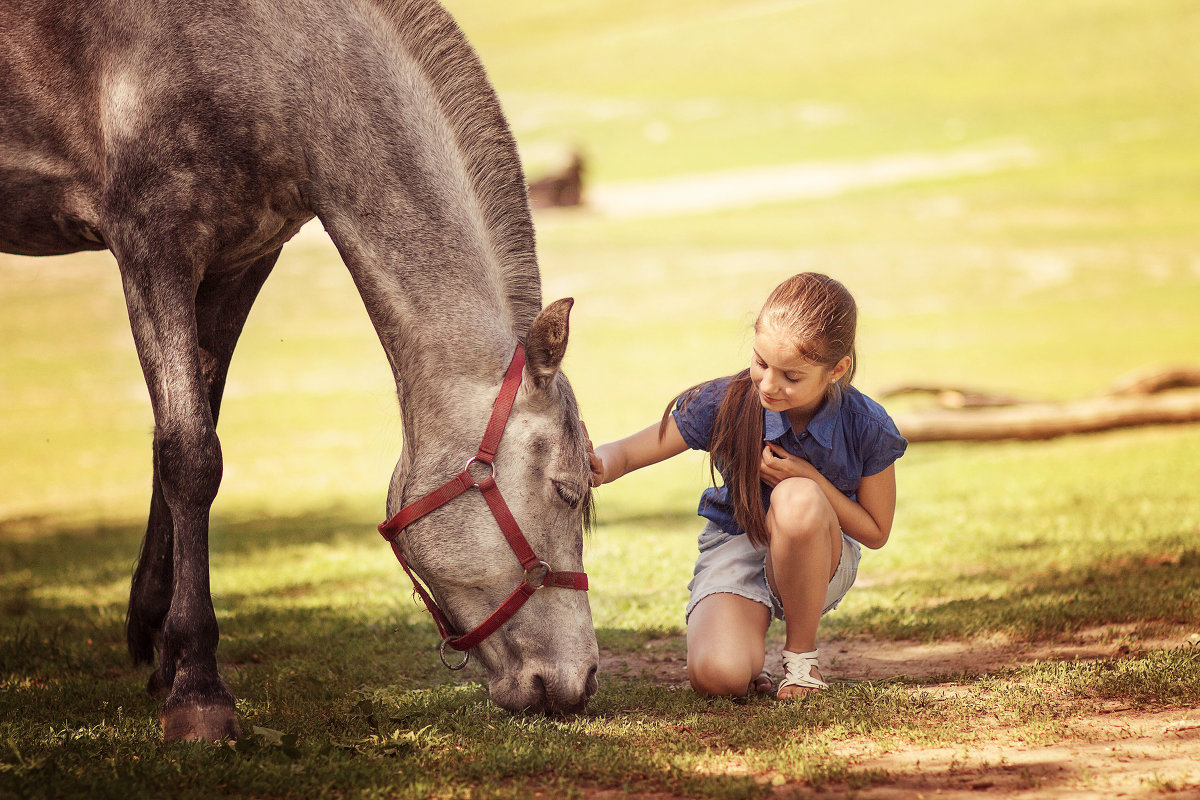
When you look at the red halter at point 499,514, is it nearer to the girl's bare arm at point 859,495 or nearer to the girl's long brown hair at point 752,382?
the girl's long brown hair at point 752,382

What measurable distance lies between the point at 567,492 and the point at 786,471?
2.91 ft

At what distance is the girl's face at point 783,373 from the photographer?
3680 mm

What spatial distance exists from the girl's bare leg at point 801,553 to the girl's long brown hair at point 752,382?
4.4 inches

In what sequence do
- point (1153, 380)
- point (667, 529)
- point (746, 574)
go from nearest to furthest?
point (746, 574) → point (667, 529) → point (1153, 380)

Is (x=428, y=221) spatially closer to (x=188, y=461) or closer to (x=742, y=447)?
(x=188, y=461)

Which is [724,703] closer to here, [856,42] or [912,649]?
[912,649]

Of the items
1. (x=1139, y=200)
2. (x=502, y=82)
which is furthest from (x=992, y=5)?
(x=1139, y=200)

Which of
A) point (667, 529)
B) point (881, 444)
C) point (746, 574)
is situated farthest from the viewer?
point (667, 529)

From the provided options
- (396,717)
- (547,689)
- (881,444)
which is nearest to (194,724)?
(396,717)

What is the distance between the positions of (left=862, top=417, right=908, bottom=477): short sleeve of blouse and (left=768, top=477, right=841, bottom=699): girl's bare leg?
0.80 ft

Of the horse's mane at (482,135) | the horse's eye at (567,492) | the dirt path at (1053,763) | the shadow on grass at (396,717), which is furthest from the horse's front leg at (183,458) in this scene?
Answer: the dirt path at (1053,763)

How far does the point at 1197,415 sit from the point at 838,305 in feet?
28.4

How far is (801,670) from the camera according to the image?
12.8 ft

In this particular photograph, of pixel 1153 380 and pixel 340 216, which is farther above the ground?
pixel 340 216
